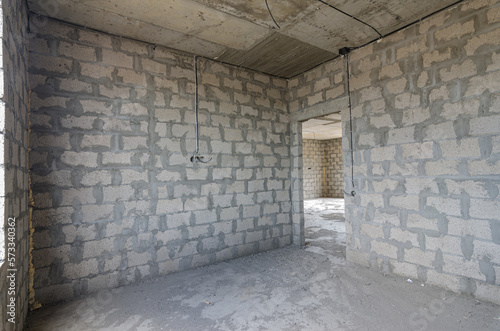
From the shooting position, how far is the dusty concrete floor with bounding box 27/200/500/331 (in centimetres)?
218

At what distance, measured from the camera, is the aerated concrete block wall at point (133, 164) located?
2645 millimetres

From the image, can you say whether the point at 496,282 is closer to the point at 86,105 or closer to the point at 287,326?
the point at 287,326

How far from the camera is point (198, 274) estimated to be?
3252mm

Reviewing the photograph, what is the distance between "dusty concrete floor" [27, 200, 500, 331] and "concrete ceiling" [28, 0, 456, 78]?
275cm

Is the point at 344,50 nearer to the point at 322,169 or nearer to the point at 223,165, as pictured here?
the point at 223,165

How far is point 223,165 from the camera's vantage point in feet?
12.3

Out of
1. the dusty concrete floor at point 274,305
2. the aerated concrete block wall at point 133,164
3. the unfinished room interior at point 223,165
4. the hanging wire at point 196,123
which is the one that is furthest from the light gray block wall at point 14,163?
the hanging wire at point 196,123

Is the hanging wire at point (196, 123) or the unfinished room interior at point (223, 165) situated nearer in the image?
the unfinished room interior at point (223, 165)

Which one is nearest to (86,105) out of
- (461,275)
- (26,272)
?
(26,272)

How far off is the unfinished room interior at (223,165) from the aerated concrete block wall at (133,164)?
0.02m

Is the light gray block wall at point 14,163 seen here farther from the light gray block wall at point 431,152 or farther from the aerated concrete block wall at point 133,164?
the light gray block wall at point 431,152

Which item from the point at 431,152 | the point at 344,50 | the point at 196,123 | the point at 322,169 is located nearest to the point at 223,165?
the point at 196,123

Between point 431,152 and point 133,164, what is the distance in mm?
3166

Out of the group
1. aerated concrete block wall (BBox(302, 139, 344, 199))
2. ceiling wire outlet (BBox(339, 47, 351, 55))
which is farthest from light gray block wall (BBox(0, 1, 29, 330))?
aerated concrete block wall (BBox(302, 139, 344, 199))
